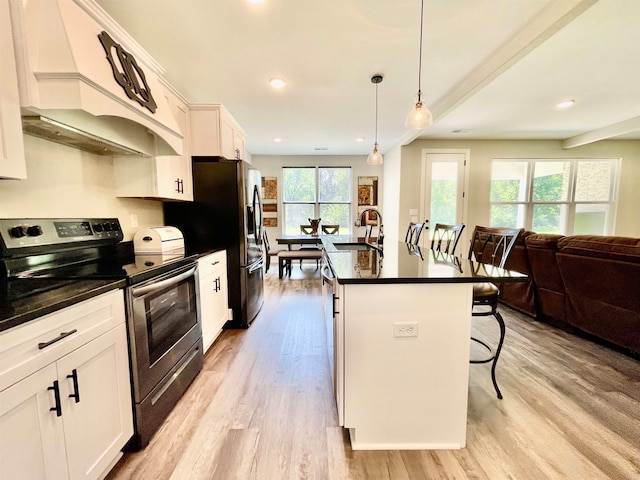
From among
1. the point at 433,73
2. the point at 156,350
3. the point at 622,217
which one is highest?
the point at 433,73

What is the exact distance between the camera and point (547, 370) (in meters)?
2.01

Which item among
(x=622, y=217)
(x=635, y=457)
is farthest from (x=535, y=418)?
(x=622, y=217)

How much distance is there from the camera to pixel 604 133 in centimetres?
432

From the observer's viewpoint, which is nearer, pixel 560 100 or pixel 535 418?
pixel 535 418

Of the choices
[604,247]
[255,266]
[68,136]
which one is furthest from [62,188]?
[604,247]

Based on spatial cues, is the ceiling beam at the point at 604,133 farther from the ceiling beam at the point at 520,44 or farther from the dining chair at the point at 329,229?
the dining chair at the point at 329,229

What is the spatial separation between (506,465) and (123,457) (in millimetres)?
1842

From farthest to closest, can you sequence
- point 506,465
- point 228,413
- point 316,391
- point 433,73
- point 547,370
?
point 433,73 → point 547,370 → point 316,391 → point 228,413 → point 506,465

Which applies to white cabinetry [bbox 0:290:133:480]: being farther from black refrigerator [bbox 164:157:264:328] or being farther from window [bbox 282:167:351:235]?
window [bbox 282:167:351:235]

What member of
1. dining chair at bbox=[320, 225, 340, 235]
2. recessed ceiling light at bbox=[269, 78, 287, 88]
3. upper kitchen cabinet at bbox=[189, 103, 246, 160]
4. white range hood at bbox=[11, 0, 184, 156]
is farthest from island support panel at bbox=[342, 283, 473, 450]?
dining chair at bbox=[320, 225, 340, 235]

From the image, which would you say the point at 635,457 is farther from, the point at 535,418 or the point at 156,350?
the point at 156,350

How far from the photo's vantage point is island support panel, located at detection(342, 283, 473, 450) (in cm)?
130

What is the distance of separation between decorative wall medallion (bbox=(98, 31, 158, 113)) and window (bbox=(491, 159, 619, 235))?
540 centimetres

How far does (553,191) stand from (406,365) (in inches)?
223
